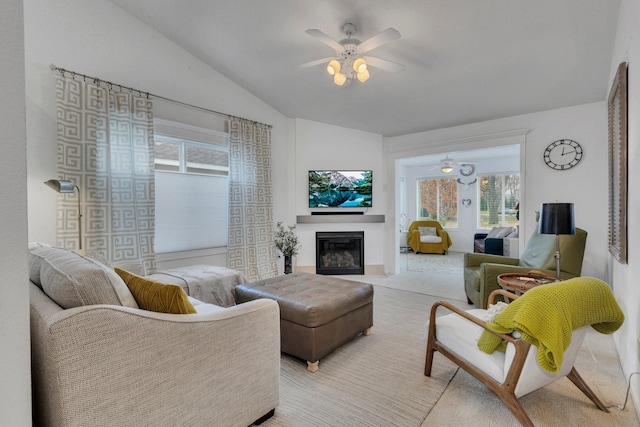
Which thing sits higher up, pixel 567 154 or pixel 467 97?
pixel 467 97

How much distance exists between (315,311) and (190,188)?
97.6 inches

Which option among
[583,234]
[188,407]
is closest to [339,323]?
[188,407]

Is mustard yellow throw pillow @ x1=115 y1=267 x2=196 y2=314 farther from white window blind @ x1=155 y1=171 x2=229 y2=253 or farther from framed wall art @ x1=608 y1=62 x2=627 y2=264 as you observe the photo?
framed wall art @ x1=608 y1=62 x2=627 y2=264

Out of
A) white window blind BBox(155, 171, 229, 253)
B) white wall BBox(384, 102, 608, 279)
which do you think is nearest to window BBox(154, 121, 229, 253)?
white window blind BBox(155, 171, 229, 253)

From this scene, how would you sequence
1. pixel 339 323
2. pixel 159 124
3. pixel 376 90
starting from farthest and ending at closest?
pixel 376 90
pixel 159 124
pixel 339 323

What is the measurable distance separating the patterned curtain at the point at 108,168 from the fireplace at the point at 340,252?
8.70ft

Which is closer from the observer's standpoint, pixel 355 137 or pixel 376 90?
pixel 376 90

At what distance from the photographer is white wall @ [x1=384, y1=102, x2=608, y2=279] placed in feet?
11.3

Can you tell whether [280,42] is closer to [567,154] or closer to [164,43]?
[164,43]

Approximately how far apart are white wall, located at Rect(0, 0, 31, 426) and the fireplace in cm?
442

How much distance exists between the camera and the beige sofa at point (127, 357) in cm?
100

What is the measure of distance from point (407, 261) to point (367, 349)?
452 centimetres

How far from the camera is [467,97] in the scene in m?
3.70

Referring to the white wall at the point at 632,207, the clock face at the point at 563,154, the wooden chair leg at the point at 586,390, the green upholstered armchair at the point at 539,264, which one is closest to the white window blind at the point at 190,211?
the green upholstered armchair at the point at 539,264
